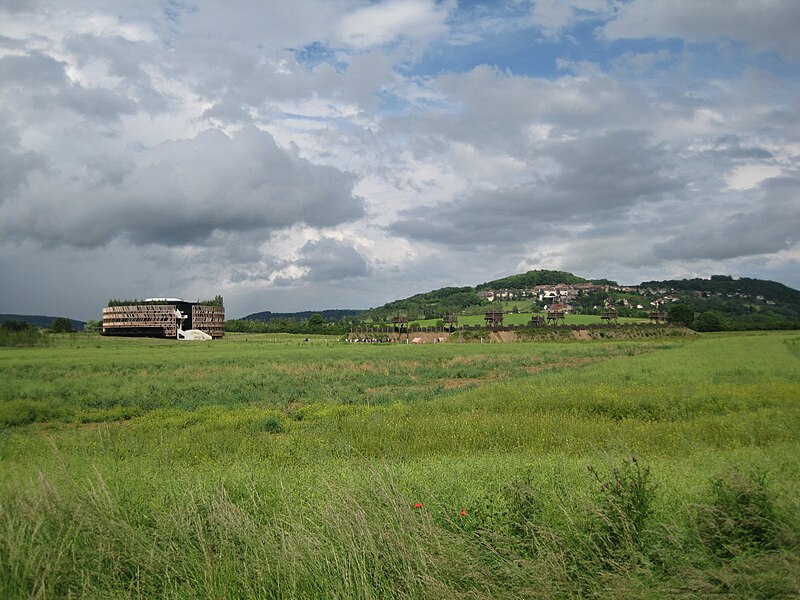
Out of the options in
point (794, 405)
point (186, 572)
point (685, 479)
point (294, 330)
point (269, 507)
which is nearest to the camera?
point (186, 572)

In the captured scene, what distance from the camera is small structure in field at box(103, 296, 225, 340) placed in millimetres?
125062

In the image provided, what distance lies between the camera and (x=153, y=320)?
12544 centimetres

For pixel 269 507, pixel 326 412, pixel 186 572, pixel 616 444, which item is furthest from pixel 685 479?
pixel 326 412

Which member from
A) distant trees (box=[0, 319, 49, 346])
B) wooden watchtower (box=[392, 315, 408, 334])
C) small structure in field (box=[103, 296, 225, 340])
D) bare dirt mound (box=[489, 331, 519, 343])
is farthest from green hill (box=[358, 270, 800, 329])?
distant trees (box=[0, 319, 49, 346])

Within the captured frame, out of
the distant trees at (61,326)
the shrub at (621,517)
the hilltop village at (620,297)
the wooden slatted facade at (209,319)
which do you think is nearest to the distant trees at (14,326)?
the distant trees at (61,326)

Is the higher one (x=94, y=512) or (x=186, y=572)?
(x=94, y=512)

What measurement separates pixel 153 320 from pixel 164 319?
8.68 feet

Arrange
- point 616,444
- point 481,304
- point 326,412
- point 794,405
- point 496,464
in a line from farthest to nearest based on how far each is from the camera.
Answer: point 481,304, point 326,412, point 794,405, point 616,444, point 496,464

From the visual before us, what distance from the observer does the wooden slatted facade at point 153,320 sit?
125125mm

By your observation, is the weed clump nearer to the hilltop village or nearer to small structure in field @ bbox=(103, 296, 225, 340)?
small structure in field @ bbox=(103, 296, 225, 340)

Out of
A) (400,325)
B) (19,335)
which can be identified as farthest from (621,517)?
(400,325)

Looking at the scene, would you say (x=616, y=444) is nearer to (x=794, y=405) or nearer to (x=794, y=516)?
(x=794, y=516)

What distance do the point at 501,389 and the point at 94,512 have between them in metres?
19.4

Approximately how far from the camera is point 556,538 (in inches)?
263
